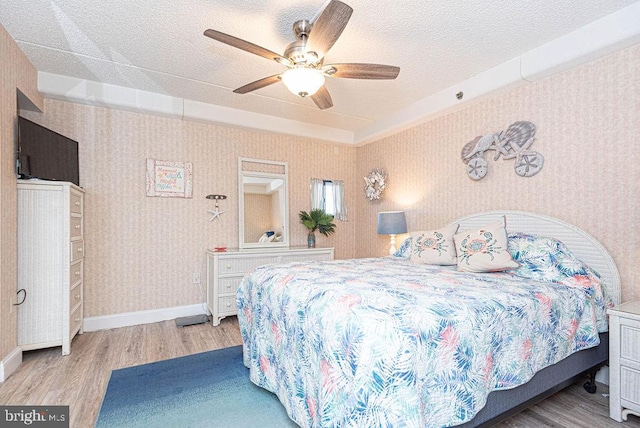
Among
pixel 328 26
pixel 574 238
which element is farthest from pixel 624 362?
pixel 328 26

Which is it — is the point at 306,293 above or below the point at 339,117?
below

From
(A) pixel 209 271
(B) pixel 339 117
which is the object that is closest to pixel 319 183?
(B) pixel 339 117

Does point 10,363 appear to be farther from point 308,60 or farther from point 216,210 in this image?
point 308,60

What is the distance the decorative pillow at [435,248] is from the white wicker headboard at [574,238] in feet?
1.64

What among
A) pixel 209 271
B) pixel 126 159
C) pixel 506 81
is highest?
pixel 506 81

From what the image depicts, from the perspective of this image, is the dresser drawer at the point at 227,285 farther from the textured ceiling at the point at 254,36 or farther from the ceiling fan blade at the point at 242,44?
the ceiling fan blade at the point at 242,44

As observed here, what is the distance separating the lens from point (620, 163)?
2.26m

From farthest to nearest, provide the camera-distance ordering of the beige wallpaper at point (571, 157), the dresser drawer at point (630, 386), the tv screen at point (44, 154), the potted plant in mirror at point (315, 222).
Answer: the potted plant in mirror at point (315, 222)
the tv screen at point (44, 154)
the beige wallpaper at point (571, 157)
the dresser drawer at point (630, 386)

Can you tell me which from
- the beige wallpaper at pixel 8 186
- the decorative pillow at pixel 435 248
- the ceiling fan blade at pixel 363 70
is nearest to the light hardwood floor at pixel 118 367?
the beige wallpaper at pixel 8 186

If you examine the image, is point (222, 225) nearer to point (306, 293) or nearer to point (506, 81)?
point (306, 293)

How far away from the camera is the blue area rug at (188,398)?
1.82 meters

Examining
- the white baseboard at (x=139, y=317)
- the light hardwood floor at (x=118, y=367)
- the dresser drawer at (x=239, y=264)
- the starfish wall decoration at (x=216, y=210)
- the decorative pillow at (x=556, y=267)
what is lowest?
the light hardwood floor at (x=118, y=367)

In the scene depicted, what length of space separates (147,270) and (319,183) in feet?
8.30

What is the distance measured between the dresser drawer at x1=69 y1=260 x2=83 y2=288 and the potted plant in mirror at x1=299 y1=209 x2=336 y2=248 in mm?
2547
